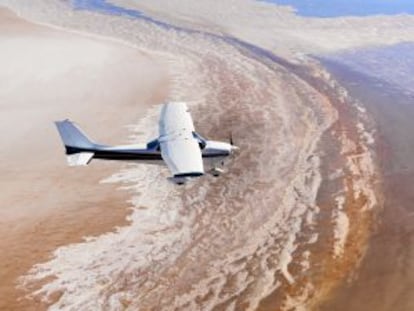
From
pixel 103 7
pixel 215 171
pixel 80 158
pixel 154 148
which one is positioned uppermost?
pixel 103 7

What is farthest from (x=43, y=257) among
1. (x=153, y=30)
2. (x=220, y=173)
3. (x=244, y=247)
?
(x=153, y=30)

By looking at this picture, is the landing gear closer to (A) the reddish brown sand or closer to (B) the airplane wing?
(B) the airplane wing

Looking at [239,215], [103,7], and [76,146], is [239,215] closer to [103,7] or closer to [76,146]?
[76,146]

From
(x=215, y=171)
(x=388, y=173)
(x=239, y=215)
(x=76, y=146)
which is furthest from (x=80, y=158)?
(x=388, y=173)

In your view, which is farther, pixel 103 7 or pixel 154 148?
pixel 103 7

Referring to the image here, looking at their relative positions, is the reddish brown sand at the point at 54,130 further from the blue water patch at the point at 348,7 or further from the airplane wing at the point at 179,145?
the blue water patch at the point at 348,7

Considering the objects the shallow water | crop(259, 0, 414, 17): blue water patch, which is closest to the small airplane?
the shallow water

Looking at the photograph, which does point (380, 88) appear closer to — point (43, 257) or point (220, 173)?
point (220, 173)
